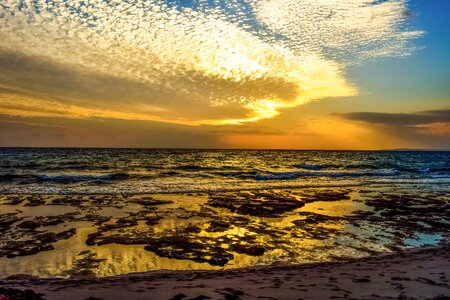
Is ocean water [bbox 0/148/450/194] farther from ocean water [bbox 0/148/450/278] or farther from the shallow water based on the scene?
the shallow water

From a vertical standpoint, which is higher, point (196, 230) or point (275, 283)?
point (275, 283)

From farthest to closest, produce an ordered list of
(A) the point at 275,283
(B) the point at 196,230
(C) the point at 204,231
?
(B) the point at 196,230, (C) the point at 204,231, (A) the point at 275,283

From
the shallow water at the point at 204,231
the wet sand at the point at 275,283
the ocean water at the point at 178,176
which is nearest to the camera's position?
the wet sand at the point at 275,283

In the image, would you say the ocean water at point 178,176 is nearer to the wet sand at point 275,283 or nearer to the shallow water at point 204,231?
the shallow water at point 204,231

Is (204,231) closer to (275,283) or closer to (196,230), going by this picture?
(196,230)

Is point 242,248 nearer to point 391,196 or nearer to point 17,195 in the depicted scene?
point 391,196

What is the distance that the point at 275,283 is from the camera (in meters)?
8.17

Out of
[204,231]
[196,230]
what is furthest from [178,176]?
[204,231]

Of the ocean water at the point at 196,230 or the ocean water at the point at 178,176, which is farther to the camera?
the ocean water at the point at 178,176

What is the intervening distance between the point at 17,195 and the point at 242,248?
19.4 metres

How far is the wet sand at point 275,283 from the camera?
7414 millimetres

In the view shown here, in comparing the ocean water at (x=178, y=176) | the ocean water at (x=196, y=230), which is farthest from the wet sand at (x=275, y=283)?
the ocean water at (x=178, y=176)

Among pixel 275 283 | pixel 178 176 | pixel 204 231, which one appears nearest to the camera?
pixel 275 283

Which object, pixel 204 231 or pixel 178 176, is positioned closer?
pixel 204 231
